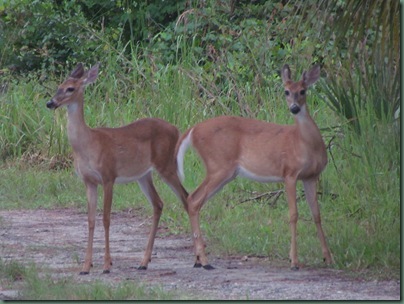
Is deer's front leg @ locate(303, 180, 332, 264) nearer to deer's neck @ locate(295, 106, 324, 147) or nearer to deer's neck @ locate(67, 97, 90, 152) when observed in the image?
deer's neck @ locate(295, 106, 324, 147)

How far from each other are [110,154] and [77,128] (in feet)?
1.05

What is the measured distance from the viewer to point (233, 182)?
1020 centimetres

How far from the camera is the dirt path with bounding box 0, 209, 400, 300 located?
6488 mm

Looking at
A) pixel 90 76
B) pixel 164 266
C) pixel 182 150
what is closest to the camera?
pixel 164 266

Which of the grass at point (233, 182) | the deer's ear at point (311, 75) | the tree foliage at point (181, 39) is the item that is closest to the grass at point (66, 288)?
the grass at point (233, 182)

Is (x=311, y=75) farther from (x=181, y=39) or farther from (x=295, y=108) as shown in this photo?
(x=181, y=39)

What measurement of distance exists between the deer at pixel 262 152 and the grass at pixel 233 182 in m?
0.53

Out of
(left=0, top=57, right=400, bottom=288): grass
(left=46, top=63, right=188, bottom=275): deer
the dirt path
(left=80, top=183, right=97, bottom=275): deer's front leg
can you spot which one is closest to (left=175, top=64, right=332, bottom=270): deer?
(left=46, top=63, right=188, bottom=275): deer

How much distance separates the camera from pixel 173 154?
8047mm

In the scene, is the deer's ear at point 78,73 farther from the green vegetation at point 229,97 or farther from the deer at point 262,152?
the green vegetation at point 229,97

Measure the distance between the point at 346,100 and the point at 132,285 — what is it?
3.53 metres

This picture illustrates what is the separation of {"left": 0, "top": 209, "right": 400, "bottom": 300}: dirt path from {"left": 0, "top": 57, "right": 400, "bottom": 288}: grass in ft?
0.91

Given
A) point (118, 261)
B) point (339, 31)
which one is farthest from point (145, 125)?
point (339, 31)

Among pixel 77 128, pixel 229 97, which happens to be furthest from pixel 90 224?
pixel 229 97
